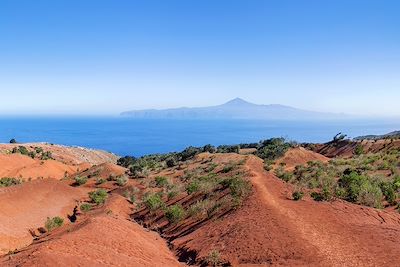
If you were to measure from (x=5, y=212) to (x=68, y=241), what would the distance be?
12613 mm

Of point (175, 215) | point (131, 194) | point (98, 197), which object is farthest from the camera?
point (131, 194)

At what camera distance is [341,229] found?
1502 centimetres

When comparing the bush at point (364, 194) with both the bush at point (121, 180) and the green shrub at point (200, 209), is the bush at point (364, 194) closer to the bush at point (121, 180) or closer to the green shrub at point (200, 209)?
the green shrub at point (200, 209)

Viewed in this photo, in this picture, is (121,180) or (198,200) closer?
(198,200)

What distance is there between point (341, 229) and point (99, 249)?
9.12m

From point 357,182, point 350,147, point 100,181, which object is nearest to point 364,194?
point 357,182

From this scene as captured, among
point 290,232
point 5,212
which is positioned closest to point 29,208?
point 5,212

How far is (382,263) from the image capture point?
1167 centimetres

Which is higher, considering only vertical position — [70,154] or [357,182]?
[357,182]

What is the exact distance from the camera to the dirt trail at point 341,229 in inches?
488

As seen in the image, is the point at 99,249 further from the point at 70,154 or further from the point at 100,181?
the point at 70,154

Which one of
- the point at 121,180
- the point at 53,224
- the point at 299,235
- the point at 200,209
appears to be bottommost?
the point at 121,180

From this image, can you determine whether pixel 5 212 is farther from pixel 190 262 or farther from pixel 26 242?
pixel 190 262

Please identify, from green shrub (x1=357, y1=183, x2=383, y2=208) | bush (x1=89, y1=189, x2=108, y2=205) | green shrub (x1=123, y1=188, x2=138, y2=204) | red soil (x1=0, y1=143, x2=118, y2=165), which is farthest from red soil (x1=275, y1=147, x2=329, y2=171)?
red soil (x1=0, y1=143, x2=118, y2=165)
